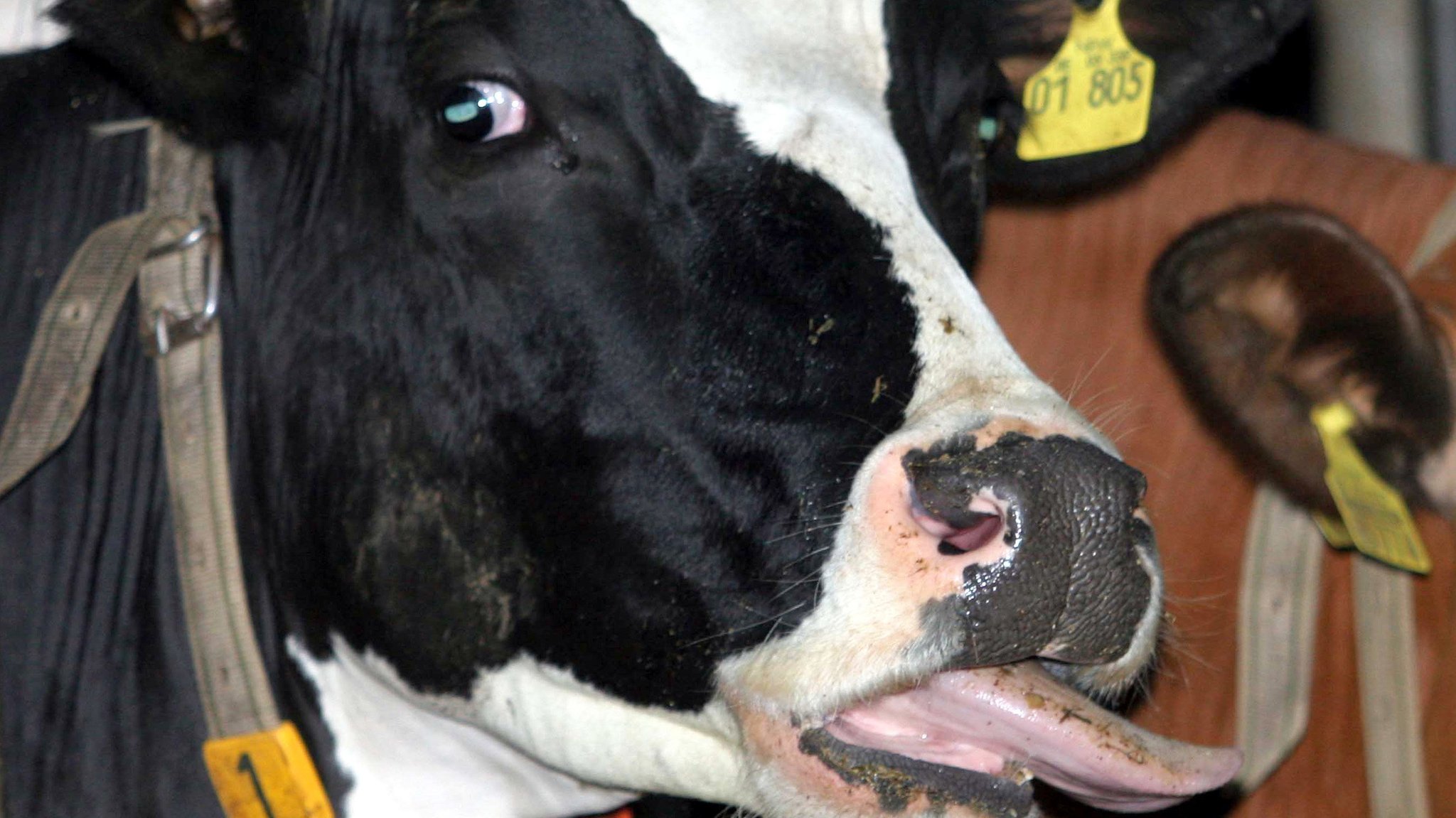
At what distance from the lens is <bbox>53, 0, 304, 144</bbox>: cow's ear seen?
1.75 metres

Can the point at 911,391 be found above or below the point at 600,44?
below

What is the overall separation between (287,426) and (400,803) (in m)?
0.50

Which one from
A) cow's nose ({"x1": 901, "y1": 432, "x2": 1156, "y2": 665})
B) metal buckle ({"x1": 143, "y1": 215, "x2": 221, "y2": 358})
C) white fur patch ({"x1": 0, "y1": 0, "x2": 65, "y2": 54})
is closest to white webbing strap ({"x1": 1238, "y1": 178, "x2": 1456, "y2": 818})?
cow's nose ({"x1": 901, "y1": 432, "x2": 1156, "y2": 665})

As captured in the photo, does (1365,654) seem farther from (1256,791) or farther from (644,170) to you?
(644,170)

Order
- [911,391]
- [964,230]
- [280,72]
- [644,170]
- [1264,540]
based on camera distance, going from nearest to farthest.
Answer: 1. [911,391]
2. [644,170]
3. [280,72]
4. [964,230]
5. [1264,540]

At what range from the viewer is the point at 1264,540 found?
2715mm

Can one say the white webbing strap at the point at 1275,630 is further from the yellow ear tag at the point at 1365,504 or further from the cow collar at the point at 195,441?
the cow collar at the point at 195,441

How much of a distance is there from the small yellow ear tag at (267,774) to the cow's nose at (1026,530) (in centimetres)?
90

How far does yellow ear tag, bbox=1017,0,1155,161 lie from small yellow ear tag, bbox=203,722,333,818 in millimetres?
1502

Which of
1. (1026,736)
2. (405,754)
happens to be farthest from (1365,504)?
(405,754)

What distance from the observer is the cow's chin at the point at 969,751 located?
155cm

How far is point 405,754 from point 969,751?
78 centimetres

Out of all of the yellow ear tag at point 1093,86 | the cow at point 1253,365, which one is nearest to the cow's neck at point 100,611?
the cow at point 1253,365

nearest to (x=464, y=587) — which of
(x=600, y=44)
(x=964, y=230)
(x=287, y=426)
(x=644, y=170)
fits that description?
(x=287, y=426)
